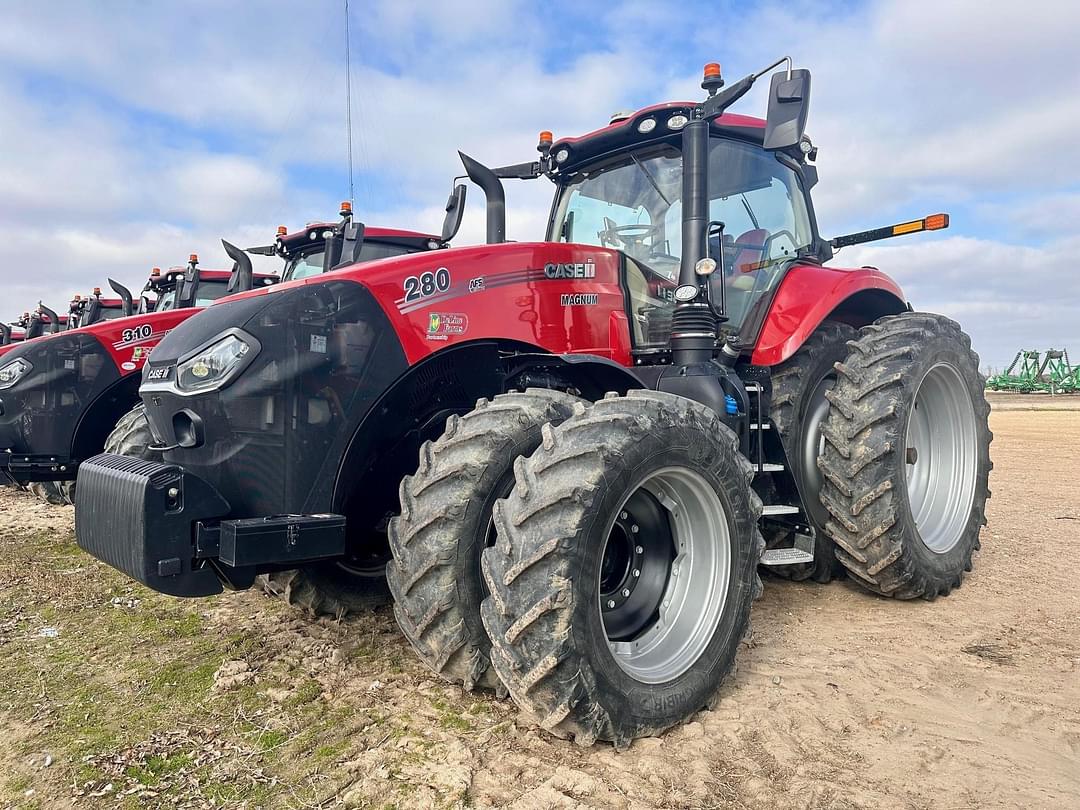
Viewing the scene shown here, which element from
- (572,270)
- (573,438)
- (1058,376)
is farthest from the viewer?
(1058,376)

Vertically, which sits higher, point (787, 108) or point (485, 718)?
point (787, 108)

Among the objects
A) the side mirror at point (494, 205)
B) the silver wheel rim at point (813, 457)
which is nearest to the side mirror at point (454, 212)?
the side mirror at point (494, 205)

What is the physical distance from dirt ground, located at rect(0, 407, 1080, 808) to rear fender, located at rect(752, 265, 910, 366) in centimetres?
149

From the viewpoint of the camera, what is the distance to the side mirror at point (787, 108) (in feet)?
10.7

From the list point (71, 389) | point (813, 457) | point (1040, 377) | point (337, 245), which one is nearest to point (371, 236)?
point (337, 245)

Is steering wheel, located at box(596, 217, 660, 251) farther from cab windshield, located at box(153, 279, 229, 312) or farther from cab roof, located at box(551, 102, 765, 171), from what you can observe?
cab windshield, located at box(153, 279, 229, 312)

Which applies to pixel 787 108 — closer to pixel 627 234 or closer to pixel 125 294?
pixel 627 234

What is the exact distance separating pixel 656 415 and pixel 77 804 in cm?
226

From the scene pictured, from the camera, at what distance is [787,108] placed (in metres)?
3.31

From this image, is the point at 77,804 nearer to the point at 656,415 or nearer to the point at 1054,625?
the point at 656,415

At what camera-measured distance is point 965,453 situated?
4.93 metres

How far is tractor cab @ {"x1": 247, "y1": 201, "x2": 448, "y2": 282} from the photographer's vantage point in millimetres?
7388

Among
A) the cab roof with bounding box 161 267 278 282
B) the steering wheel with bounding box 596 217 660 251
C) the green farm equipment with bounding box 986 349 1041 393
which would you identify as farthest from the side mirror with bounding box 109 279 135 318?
the green farm equipment with bounding box 986 349 1041 393

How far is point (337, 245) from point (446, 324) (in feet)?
16.0
